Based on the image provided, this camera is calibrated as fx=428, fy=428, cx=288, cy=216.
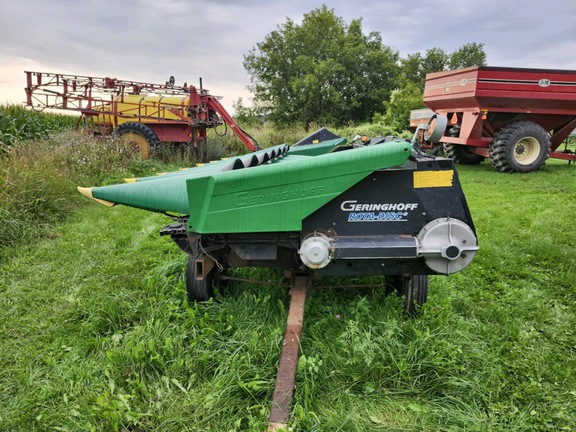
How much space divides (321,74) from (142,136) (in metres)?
21.2

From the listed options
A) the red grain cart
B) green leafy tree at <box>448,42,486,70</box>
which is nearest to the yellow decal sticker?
the red grain cart

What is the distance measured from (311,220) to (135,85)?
1024cm

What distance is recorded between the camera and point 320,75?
97.6 feet

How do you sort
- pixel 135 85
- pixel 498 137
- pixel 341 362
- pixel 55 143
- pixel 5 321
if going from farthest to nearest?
pixel 135 85
pixel 498 137
pixel 55 143
pixel 5 321
pixel 341 362

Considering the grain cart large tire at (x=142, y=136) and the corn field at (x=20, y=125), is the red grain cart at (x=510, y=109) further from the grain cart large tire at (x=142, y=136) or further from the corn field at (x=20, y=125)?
the corn field at (x=20, y=125)

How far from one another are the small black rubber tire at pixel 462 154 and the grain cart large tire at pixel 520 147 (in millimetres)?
1669

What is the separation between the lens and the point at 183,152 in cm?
1170

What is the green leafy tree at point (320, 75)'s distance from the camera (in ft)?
99.4

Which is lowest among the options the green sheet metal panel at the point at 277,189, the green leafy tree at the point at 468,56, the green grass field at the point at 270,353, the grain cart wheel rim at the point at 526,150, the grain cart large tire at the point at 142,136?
the green grass field at the point at 270,353

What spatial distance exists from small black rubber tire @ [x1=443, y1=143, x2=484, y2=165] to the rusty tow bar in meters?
9.76

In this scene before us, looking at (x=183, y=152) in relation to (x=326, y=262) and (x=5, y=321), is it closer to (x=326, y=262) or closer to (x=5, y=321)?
(x=5, y=321)

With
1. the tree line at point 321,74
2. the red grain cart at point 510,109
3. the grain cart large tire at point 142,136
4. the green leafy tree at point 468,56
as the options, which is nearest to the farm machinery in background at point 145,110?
the grain cart large tire at point 142,136

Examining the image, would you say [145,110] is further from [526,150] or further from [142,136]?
[526,150]

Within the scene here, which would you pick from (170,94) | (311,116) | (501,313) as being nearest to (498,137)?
(501,313)
